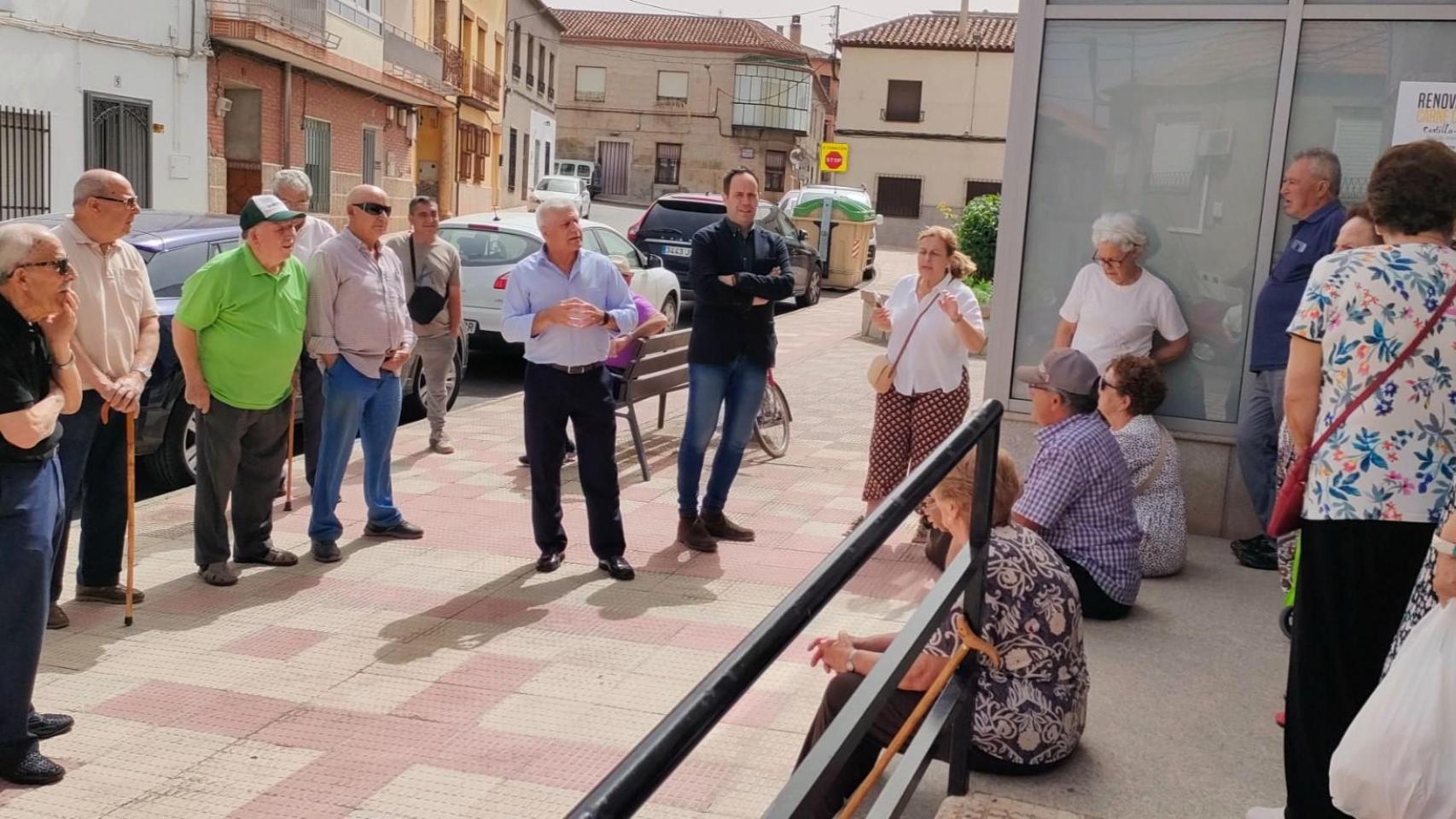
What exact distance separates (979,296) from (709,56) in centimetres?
4752

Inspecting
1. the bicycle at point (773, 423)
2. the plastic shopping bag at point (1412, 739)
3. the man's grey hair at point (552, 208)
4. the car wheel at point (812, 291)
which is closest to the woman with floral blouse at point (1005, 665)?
the plastic shopping bag at point (1412, 739)

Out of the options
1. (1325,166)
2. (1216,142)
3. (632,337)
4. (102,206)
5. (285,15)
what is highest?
(285,15)

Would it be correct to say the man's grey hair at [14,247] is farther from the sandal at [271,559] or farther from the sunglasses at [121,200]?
the sandal at [271,559]

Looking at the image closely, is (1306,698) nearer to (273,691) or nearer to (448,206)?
(273,691)

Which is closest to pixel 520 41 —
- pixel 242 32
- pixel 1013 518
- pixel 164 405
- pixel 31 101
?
pixel 242 32

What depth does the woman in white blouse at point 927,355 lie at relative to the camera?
21.6ft

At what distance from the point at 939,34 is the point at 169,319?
48124 mm

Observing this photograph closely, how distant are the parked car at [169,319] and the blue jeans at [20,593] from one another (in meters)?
3.12

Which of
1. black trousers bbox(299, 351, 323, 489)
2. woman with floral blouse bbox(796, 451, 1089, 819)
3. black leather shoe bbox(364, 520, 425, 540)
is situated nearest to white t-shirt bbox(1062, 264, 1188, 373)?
woman with floral blouse bbox(796, 451, 1089, 819)

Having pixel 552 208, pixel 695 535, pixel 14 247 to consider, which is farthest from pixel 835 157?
pixel 14 247

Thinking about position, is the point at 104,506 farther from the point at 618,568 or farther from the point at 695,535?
the point at 695,535

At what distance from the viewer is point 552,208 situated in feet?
19.8

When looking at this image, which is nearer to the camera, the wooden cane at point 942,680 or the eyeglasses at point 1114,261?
the wooden cane at point 942,680

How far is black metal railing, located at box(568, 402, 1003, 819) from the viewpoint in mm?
1449
